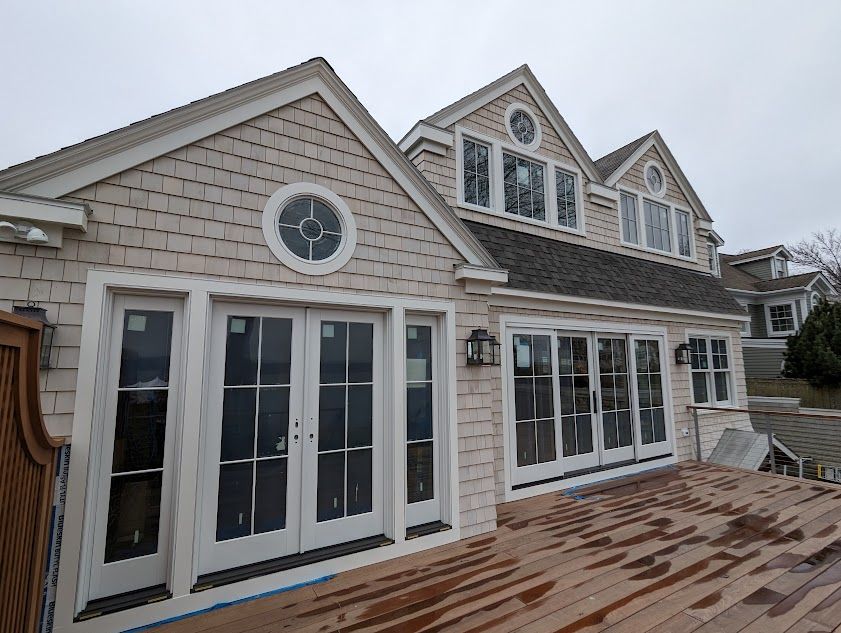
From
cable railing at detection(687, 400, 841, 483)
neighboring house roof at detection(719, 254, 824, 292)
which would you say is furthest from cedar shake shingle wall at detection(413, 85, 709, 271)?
neighboring house roof at detection(719, 254, 824, 292)

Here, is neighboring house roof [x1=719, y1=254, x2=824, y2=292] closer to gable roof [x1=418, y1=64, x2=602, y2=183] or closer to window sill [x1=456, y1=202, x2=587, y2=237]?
gable roof [x1=418, y1=64, x2=602, y2=183]

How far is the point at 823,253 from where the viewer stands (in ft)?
77.5

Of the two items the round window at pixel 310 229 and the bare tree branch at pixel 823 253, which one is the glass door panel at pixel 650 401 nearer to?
the round window at pixel 310 229

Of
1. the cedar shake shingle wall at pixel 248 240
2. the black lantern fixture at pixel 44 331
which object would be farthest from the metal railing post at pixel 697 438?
the black lantern fixture at pixel 44 331

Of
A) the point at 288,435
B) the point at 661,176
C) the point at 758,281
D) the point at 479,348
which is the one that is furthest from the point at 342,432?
the point at 758,281

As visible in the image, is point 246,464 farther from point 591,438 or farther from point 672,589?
point 591,438

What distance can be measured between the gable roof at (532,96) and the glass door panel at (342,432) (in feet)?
10.7

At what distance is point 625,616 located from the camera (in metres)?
2.38

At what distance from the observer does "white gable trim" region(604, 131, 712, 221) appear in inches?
276

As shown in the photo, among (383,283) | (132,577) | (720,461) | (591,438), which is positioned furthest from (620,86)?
(132,577)

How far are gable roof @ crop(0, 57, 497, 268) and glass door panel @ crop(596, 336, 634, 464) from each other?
2953 mm

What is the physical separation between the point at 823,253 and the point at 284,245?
108 feet

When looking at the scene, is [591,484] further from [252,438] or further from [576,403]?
[252,438]

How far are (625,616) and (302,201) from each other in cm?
359
